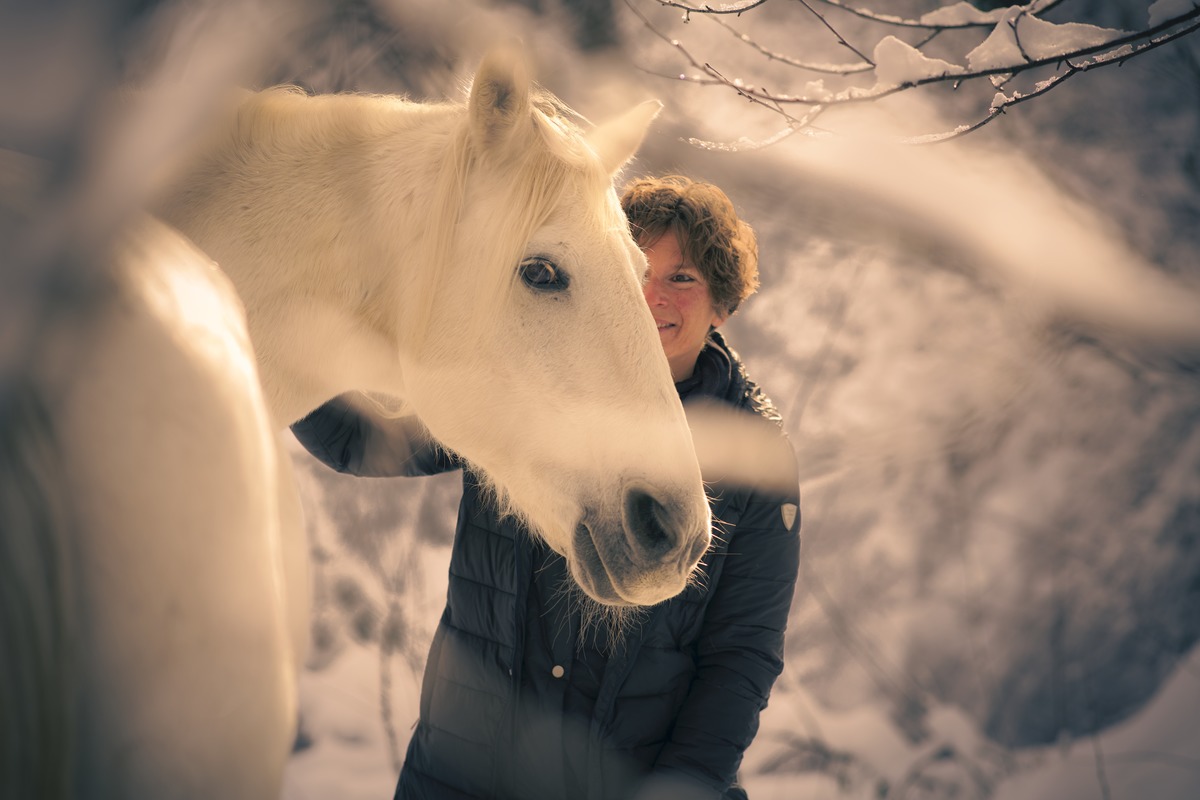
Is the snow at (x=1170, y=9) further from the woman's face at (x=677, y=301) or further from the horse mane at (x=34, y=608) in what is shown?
the horse mane at (x=34, y=608)

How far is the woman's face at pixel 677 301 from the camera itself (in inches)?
65.1

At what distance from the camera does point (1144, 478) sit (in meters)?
2.64

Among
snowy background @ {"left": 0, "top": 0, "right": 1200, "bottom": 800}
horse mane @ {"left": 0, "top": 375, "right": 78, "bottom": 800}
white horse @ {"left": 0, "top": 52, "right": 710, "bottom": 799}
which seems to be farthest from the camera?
snowy background @ {"left": 0, "top": 0, "right": 1200, "bottom": 800}

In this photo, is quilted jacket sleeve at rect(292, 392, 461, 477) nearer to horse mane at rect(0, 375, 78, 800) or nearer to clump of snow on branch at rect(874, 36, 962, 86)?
clump of snow on branch at rect(874, 36, 962, 86)

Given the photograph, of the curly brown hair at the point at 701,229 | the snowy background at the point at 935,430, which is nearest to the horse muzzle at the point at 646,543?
the curly brown hair at the point at 701,229

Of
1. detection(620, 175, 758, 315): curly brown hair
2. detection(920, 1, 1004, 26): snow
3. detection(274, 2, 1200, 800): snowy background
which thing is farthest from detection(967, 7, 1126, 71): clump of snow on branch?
detection(274, 2, 1200, 800): snowy background

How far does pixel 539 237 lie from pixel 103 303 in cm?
82

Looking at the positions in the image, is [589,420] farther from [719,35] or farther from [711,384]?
[719,35]

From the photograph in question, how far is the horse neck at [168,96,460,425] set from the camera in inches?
42.2

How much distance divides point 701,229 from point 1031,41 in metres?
0.74

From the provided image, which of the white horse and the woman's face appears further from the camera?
the woman's face

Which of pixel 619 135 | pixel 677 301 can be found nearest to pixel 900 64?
pixel 619 135

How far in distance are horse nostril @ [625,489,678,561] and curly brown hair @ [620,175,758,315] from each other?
27.2 inches

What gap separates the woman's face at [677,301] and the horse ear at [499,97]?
1.81 ft
